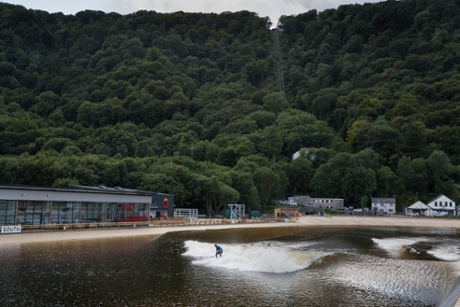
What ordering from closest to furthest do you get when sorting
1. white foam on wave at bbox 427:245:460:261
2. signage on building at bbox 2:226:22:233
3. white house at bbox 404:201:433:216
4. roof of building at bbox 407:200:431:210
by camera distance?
white foam on wave at bbox 427:245:460:261, signage on building at bbox 2:226:22:233, white house at bbox 404:201:433:216, roof of building at bbox 407:200:431:210

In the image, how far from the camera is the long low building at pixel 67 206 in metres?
38.8

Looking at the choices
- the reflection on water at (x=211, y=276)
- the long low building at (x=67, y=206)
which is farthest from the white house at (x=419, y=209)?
the long low building at (x=67, y=206)

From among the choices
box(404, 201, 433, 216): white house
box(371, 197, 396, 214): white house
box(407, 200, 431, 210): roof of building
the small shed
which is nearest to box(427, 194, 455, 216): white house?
box(404, 201, 433, 216): white house

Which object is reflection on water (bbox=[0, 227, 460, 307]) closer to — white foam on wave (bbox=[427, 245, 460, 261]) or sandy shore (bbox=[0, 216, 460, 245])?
white foam on wave (bbox=[427, 245, 460, 261])

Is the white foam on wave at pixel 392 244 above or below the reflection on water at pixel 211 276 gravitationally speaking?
below

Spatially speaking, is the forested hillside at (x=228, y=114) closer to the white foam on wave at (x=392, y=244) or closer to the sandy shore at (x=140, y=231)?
the sandy shore at (x=140, y=231)

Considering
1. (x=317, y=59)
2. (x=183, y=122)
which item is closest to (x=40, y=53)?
(x=183, y=122)

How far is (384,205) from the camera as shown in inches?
3969

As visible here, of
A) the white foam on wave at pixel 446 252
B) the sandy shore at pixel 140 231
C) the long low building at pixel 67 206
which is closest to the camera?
the white foam on wave at pixel 446 252

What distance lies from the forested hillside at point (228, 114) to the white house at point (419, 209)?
23.4 feet

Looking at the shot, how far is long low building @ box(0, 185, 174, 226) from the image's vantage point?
3878 cm

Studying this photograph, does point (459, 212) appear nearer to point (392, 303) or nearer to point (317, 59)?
point (392, 303)

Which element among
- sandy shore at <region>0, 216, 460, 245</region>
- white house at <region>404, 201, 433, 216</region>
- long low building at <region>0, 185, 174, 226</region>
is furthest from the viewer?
white house at <region>404, 201, 433, 216</region>

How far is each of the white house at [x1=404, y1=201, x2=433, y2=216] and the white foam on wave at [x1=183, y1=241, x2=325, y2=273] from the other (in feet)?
246
